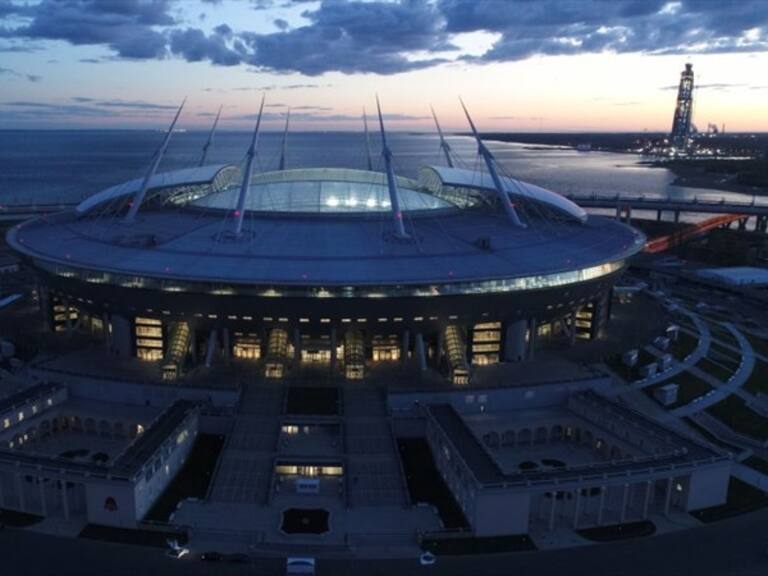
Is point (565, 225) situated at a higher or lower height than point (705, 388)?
higher

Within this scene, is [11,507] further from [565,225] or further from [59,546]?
[565,225]

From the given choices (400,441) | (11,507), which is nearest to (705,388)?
(400,441)

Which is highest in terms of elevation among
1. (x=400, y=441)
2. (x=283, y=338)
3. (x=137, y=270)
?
(x=137, y=270)

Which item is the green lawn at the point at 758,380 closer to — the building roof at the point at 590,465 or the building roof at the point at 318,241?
the building roof at the point at 318,241

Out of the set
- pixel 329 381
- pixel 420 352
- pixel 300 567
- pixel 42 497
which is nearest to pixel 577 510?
pixel 300 567

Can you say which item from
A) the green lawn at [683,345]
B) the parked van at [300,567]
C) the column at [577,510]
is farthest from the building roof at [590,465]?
the green lawn at [683,345]

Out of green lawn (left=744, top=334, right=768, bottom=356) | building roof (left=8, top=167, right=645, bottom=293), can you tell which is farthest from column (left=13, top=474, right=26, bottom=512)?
green lawn (left=744, top=334, right=768, bottom=356)
